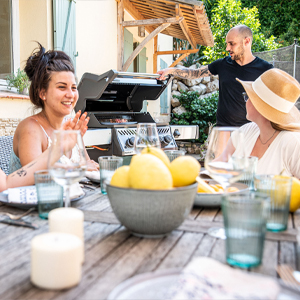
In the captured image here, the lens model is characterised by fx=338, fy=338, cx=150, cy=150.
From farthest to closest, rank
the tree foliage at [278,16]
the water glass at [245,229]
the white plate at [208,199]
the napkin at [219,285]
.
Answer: the tree foliage at [278,16], the white plate at [208,199], the water glass at [245,229], the napkin at [219,285]

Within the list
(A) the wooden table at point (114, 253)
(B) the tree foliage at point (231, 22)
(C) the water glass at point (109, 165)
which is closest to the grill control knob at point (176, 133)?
(C) the water glass at point (109, 165)

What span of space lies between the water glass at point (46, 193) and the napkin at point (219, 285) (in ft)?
1.96

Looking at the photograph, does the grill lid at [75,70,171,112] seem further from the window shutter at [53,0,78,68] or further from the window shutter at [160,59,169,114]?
the window shutter at [160,59,169,114]

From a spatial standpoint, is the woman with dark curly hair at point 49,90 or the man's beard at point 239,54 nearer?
the woman with dark curly hair at point 49,90

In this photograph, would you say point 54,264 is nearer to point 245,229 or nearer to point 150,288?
point 150,288

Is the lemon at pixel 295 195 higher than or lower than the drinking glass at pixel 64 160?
lower

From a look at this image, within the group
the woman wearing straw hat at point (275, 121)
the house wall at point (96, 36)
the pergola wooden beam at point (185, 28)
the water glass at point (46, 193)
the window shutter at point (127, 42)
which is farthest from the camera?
the window shutter at point (127, 42)

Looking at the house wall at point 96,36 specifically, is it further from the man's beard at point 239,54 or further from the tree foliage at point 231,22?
the tree foliage at point 231,22

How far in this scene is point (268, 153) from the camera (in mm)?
1977

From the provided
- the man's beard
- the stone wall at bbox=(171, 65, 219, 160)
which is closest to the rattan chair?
the man's beard

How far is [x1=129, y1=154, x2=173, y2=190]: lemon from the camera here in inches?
32.6

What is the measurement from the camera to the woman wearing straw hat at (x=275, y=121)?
70.1 inches

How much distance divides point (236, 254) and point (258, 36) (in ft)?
43.5

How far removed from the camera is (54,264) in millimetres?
623
